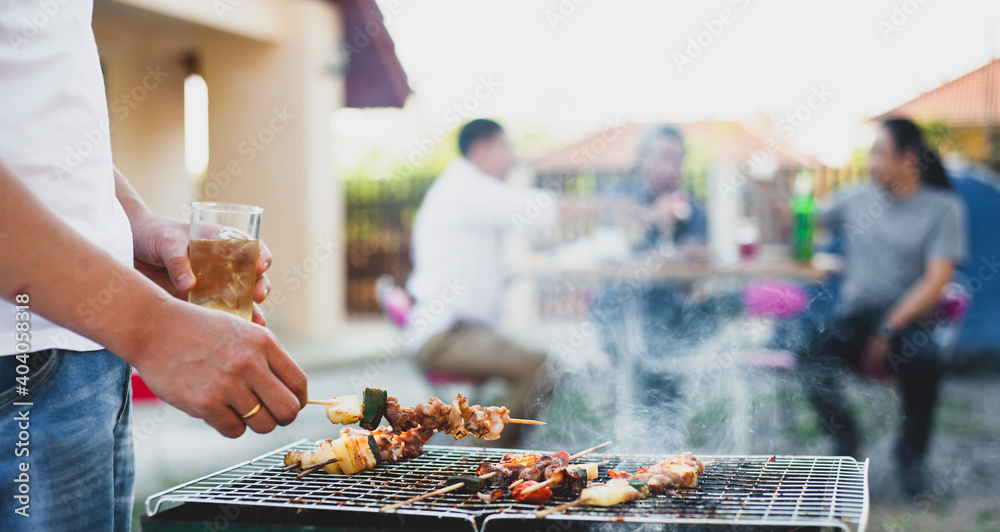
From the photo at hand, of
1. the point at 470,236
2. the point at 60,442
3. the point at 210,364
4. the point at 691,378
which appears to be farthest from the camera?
the point at 691,378

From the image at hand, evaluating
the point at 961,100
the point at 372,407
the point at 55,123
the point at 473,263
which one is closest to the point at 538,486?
the point at 372,407

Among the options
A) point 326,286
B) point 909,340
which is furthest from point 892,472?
point 326,286

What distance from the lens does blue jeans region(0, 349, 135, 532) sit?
1495 millimetres

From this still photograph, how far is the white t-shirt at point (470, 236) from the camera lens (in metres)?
5.75

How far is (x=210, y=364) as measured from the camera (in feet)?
4.71

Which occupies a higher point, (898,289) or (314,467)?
(898,289)

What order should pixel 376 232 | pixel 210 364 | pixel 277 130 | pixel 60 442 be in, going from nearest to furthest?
pixel 210 364 → pixel 60 442 → pixel 277 130 → pixel 376 232

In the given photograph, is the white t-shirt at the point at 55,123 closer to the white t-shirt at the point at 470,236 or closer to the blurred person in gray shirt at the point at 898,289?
the white t-shirt at the point at 470,236

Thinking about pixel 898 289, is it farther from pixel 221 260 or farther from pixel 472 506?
pixel 221 260

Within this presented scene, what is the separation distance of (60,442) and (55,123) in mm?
625

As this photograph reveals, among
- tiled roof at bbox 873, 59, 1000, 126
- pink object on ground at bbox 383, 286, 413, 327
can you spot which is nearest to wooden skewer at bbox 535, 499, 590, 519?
pink object on ground at bbox 383, 286, 413, 327

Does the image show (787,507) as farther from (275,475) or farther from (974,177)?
(974,177)

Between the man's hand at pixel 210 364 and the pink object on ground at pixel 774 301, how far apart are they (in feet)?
24.1

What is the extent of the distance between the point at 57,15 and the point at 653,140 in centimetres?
574
